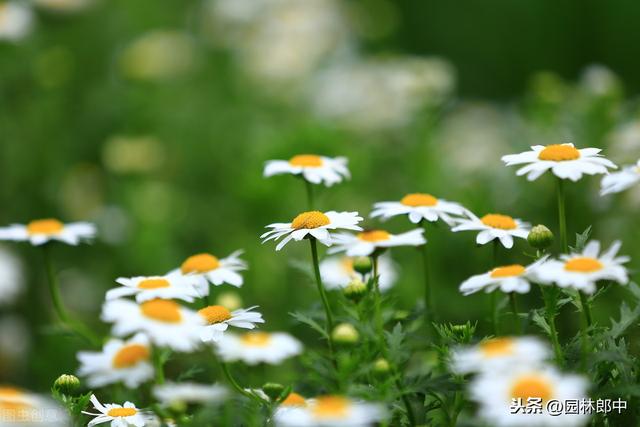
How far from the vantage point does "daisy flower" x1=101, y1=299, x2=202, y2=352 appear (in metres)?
0.90

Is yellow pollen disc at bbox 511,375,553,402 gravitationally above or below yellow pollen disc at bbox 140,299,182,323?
below

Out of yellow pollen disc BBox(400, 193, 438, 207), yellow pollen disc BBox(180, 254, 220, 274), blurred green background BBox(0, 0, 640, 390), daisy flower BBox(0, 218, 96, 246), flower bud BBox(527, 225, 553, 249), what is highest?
blurred green background BBox(0, 0, 640, 390)

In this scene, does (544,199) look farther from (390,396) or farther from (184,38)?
(184,38)

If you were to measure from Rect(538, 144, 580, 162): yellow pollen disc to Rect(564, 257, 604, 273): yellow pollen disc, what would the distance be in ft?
0.75

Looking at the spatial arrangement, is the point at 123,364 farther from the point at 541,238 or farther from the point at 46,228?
the point at 541,238

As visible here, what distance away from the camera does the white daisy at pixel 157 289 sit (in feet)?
3.67

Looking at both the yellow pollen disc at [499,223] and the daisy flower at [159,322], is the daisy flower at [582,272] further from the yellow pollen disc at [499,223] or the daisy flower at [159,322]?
the daisy flower at [159,322]

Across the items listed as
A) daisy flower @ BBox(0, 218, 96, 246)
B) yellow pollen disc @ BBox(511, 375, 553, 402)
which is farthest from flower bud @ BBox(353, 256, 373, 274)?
daisy flower @ BBox(0, 218, 96, 246)

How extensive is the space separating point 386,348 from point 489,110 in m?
4.17

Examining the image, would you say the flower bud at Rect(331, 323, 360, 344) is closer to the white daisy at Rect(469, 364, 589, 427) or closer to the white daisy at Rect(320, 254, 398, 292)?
the white daisy at Rect(469, 364, 589, 427)

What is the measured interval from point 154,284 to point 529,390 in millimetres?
535

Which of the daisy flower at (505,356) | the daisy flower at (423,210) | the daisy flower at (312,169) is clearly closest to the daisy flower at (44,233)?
the daisy flower at (312,169)

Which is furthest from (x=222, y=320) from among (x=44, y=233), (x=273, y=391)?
(x=44, y=233)

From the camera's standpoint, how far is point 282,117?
4328mm
